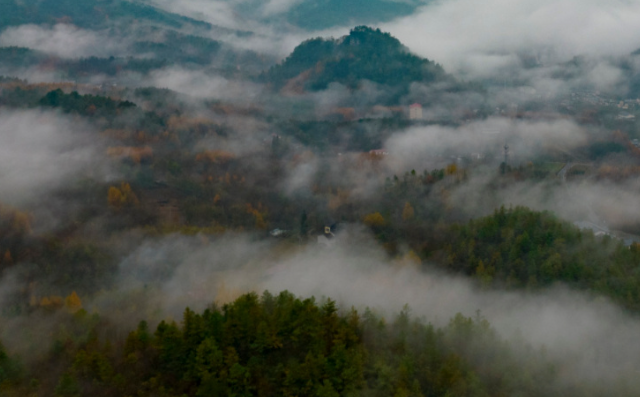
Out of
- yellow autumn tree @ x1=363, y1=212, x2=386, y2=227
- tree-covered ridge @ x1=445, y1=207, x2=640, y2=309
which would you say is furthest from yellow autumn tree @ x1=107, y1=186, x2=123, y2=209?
tree-covered ridge @ x1=445, y1=207, x2=640, y2=309

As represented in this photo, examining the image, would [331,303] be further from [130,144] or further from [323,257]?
[130,144]

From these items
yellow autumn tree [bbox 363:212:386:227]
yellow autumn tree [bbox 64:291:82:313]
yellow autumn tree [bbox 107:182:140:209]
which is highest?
yellow autumn tree [bbox 107:182:140:209]

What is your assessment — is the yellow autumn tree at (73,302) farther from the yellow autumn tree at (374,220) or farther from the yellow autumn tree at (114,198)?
the yellow autumn tree at (374,220)

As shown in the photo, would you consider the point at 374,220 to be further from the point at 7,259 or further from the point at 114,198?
the point at 7,259

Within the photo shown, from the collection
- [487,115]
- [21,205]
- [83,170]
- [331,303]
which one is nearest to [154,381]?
[331,303]

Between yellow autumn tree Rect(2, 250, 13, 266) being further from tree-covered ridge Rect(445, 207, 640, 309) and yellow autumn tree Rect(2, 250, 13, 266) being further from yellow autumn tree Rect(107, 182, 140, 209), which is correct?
tree-covered ridge Rect(445, 207, 640, 309)

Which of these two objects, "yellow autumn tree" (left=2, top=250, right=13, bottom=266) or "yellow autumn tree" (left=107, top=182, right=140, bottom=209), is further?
"yellow autumn tree" (left=107, top=182, right=140, bottom=209)

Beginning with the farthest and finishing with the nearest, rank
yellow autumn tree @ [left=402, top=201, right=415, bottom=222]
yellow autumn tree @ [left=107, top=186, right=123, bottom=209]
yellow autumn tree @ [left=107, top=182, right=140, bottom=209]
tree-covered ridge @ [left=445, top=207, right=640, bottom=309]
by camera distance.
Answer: yellow autumn tree @ [left=107, top=182, right=140, bottom=209]
yellow autumn tree @ [left=107, top=186, right=123, bottom=209]
yellow autumn tree @ [left=402, top=201, right=415, bottom=222]
tree-covered ridge @ [left=445, top=207, right=640, bottom=309]
